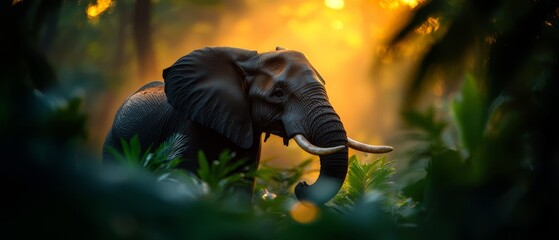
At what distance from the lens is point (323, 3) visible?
51.2 m

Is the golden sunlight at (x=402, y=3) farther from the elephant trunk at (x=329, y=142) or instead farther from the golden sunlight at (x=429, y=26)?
the elephant trunk at (x=329, y=142)

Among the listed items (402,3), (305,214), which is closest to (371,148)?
(402,3)

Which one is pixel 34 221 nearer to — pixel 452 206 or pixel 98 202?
pixel 98 202

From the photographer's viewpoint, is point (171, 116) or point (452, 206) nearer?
point (452, 206)

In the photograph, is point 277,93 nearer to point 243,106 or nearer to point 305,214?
point 243,106

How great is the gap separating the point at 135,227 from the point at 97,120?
28792 millimetres

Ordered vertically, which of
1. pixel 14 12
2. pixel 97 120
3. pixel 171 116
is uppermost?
pixel 97 120

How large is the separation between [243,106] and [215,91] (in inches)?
11.7

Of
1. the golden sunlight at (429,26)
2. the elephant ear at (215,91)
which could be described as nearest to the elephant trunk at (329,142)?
the elephant ear at (215,91)

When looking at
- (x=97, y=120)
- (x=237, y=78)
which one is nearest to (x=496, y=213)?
(x=237, y=78)

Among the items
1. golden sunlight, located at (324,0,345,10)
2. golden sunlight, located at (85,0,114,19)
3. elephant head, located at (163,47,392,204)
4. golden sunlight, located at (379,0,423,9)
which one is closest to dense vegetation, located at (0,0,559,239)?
golden sunlight, located at (379,0,423,9)

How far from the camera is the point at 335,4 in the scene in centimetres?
5384

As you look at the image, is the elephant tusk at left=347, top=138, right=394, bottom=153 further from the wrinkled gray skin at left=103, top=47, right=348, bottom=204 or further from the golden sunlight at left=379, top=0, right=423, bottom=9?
the golden sunlight at left=379, top=0, right=423, bottom=9

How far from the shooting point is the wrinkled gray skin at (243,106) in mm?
7422
